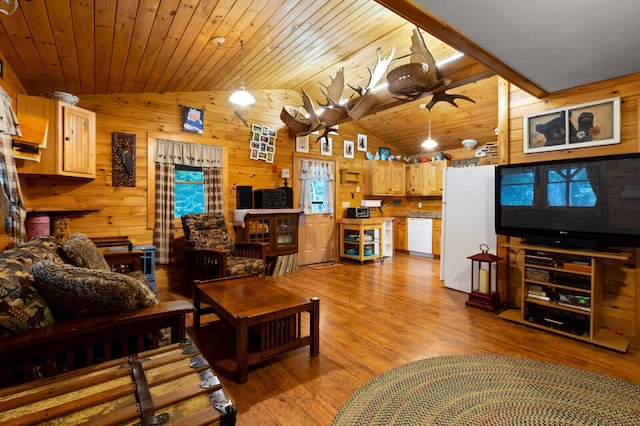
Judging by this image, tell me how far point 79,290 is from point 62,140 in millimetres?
2426

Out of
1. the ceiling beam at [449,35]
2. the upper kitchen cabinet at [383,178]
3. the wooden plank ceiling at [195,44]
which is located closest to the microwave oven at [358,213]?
the upper kitchen cabinet at [383,178]

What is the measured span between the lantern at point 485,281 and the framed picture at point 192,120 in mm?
3985

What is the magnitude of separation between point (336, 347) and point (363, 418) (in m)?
0.82

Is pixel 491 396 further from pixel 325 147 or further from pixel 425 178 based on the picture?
pixel 425 178

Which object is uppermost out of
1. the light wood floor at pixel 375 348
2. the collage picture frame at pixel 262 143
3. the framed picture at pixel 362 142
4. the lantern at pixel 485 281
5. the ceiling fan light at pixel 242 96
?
the framed picture at pixel 362 142

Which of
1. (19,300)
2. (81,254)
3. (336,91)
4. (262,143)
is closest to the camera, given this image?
(19,300)

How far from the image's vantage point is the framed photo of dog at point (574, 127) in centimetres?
266

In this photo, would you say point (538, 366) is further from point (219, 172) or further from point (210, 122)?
point (210, 122)

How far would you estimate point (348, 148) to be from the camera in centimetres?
638

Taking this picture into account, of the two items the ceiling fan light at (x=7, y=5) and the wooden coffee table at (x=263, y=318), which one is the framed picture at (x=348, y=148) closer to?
the wooden coffee table at (x=263, y=318)

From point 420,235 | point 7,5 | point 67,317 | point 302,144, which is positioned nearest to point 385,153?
point 420,235

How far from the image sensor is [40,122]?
265 cm

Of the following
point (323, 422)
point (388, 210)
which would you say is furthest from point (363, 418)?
point (388, 210)

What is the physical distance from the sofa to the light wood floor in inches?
28.0
